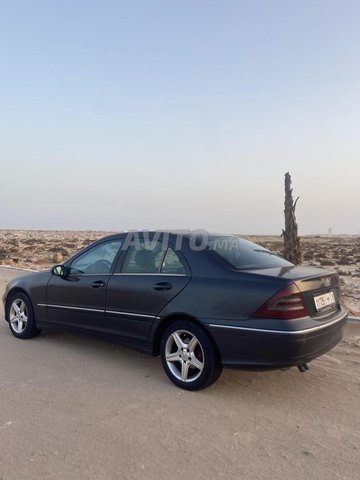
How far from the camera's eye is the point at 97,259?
5.49 m

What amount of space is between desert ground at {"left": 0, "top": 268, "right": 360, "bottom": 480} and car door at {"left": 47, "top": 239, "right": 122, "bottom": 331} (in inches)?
20.3

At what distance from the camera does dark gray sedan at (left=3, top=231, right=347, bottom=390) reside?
3883 millimetres

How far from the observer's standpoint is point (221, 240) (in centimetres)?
494

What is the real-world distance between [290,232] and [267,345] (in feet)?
19.5

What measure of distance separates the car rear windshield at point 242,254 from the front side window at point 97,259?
1.26m

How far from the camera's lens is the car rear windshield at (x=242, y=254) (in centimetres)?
445

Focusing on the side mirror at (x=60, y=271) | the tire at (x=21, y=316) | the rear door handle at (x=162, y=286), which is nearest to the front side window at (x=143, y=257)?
the rear door handle at (x=162, y=286)

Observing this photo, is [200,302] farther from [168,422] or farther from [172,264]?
[168,422]

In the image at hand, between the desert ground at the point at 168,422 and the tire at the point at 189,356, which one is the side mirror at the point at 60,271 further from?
the tire at the point at 189,356

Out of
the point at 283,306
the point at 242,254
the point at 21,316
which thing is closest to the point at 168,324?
the point at 242,254

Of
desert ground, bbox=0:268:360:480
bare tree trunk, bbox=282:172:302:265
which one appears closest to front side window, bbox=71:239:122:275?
desert ground, bbox=0:268:360:480

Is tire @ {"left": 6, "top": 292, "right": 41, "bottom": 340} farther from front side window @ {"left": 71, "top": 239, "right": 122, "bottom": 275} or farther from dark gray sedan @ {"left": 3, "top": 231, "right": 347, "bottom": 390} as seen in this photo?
front side window @ {"left": 71, "top": 239, "right": 122, "bottom": 275}

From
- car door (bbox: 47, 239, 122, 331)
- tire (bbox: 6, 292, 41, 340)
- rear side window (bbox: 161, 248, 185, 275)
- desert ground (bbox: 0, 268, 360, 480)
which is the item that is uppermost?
rear side window (bbox: 161, 248, 185, 275)

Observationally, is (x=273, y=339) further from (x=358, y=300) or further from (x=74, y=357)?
(x=358, y=300)
